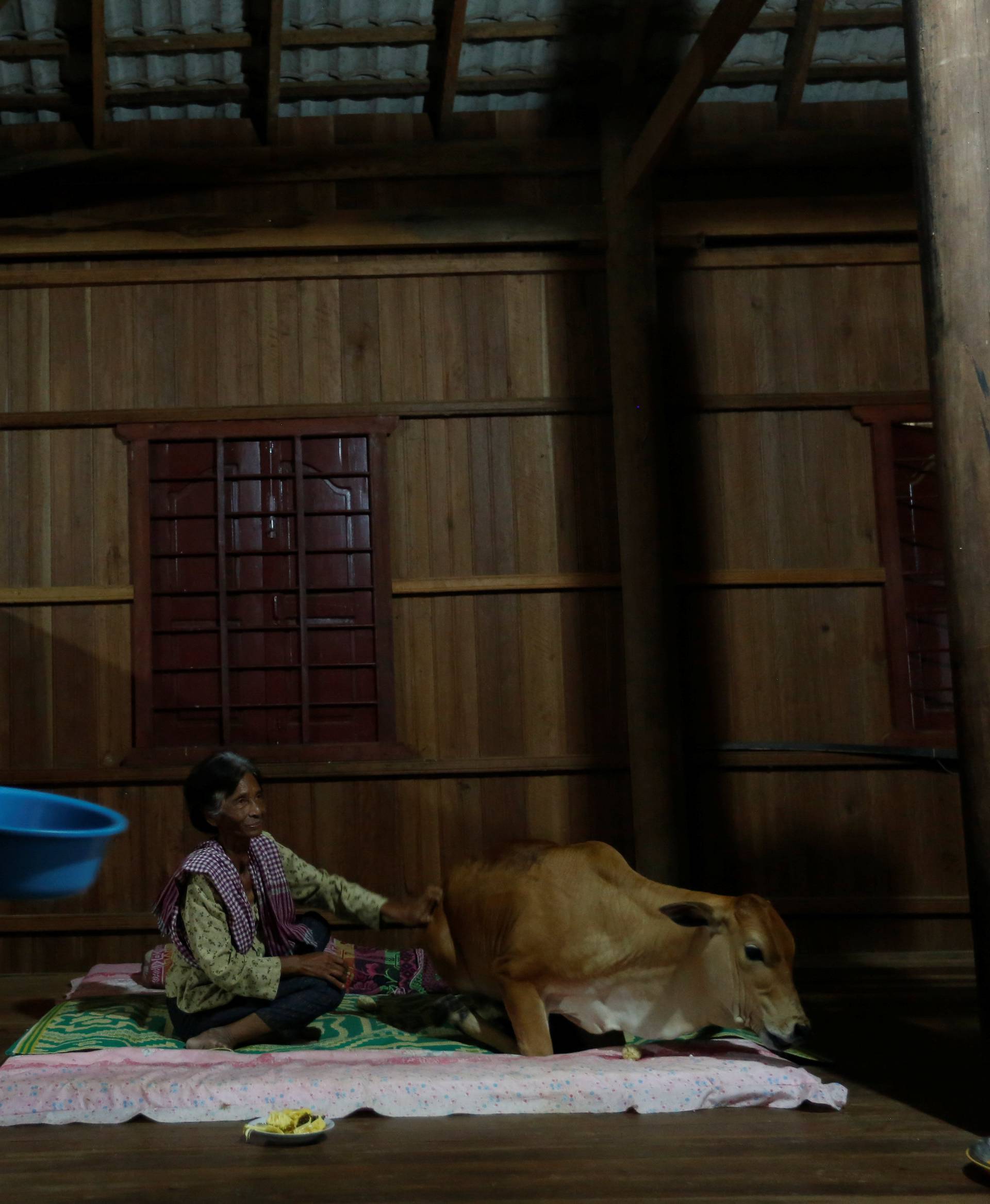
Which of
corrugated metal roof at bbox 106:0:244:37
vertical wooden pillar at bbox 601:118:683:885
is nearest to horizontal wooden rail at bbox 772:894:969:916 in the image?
vertical wooden pillar at bbox 601:118:683:885

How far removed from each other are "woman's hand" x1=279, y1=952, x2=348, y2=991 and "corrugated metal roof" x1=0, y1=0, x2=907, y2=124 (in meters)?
4.08

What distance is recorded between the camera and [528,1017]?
12.0 ft

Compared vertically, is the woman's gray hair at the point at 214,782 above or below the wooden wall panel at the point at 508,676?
below

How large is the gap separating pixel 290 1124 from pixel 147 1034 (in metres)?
1.29

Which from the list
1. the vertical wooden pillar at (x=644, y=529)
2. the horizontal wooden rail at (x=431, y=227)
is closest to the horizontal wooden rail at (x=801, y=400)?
the vertical wooden pillar at (x=644, y=529)

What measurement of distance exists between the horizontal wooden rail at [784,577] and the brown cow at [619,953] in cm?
218

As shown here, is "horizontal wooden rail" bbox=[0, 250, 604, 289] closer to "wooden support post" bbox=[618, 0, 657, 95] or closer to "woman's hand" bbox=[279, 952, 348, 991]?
"wooden support post" bbox=[618, 0, 657, 95]

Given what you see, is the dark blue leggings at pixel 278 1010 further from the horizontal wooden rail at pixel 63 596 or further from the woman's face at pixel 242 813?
the horizontal wooden rail at pixel 63 596

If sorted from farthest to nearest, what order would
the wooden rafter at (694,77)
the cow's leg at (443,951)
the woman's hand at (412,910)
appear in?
1. the wooden rafter at (694,77)
2. the cow's leg at (443,951)
3. the woman's hand at (412,910)

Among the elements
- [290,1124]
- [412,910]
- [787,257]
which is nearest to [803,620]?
[787,257]

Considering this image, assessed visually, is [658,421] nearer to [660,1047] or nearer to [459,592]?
[459,592]

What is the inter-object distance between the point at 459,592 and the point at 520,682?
0.51 meters

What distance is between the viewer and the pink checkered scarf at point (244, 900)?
3.75 meters

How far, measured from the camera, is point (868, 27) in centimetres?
576
